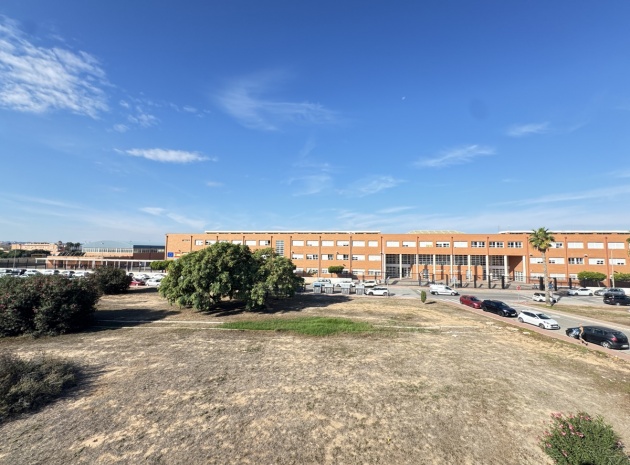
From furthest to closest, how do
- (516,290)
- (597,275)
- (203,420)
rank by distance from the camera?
(597,275), (516,290), (203,420)

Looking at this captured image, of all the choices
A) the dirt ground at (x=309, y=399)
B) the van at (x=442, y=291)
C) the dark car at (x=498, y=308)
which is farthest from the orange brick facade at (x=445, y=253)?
the dirt ground at (x=309, y=399)

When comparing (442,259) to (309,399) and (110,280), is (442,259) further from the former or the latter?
(309,399)

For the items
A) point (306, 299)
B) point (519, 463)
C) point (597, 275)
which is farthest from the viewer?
point (597, 275)

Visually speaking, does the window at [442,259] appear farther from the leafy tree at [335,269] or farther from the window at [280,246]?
the window at [280,246]

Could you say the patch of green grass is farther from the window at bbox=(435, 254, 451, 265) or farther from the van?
the window at bbox=(435, 254, 451, 265)

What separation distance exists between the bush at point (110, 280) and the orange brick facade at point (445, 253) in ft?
135

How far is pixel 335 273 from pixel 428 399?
6747 cm

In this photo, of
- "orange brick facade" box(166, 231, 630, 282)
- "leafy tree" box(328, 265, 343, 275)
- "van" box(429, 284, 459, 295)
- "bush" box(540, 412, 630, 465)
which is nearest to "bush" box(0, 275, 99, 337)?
"bush" box(540, 412, 630, 465)

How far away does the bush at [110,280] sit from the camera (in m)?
44.7

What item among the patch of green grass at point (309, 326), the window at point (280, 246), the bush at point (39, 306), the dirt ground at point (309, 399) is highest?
the window at point (280, 246)

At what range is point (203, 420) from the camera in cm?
1109

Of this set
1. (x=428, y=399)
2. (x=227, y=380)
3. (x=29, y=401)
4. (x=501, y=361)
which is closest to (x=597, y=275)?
(x=501, y=361)

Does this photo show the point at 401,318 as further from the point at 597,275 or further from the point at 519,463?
the point at 597,275

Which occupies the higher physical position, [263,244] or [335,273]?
[263,244]
